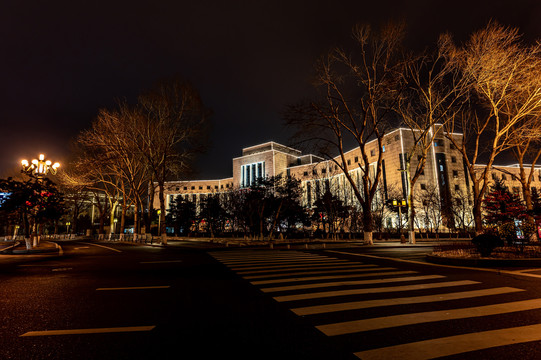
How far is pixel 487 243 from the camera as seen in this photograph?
445 inches

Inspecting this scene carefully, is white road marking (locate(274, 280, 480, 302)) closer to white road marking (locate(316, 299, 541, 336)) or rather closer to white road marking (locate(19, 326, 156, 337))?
white road marking (locate(316, 299, 541, 336))

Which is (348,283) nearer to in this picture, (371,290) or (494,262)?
(371,290)

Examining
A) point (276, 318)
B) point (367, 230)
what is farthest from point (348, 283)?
point (367, 230)

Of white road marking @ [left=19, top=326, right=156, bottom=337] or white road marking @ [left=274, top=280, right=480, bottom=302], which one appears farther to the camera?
white road marking @ [left=274, top=280, right=480, bottom=302]

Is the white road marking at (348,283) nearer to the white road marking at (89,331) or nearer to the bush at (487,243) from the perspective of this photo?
the white road marking at (89,331)

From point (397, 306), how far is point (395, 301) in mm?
363

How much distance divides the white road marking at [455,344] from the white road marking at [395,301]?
1619 mm

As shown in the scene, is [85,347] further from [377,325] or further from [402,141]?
[402,141]

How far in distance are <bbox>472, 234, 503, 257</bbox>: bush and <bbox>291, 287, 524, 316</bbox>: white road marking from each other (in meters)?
5.24

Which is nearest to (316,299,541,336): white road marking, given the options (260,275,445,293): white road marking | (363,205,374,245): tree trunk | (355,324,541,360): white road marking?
(355,324,541,360): white road marking

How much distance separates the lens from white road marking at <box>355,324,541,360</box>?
3.47 m

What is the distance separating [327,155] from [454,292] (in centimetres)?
1865

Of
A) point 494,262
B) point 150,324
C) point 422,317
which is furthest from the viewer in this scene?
point 494,262

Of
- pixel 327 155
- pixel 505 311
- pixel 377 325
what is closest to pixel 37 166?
pixel 327 155
